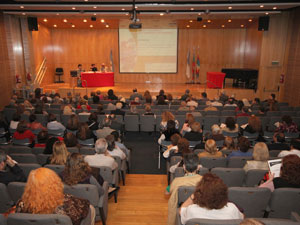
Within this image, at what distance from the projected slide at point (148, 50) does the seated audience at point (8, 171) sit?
15418mm

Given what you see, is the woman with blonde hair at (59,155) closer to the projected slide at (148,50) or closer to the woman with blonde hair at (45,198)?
the woman with blonde hair at (45,198)

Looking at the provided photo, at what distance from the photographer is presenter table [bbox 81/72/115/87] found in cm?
1496

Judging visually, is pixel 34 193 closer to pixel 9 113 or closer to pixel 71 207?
pixel 71 207

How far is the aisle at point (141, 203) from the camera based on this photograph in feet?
12.3

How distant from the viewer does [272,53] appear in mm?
13773

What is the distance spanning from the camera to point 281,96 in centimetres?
1391

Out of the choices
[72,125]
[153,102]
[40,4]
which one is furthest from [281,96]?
[40,4]

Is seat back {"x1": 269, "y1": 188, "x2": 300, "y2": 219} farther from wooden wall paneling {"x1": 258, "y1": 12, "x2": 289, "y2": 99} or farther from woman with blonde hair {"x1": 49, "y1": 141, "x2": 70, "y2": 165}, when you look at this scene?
wooden wall paneling {"x1": 258, "y1": 12, "x2": 289, "y2": 99}

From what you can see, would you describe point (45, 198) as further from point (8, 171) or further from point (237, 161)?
point (237, 161)

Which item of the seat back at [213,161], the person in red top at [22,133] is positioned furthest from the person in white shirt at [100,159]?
the person in red top at [22,133]

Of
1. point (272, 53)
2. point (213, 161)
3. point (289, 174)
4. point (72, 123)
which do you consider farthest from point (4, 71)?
point (272, 53)

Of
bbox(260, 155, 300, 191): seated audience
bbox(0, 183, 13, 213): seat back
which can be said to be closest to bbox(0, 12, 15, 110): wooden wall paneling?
bbox(0, 183, 13, 213): seat back

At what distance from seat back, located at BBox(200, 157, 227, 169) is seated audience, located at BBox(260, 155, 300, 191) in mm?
1167

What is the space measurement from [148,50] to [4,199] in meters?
16.1
